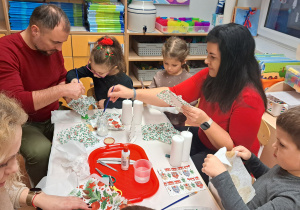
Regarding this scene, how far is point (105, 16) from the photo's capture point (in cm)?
295

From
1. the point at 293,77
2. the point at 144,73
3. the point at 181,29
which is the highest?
the point at 181,29

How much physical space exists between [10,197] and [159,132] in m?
0.87

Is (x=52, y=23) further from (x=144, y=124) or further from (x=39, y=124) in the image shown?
(x=144, y=124)

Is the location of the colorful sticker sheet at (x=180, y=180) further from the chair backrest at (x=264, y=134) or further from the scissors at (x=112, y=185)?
the chair backrest at (x=264, y=134)

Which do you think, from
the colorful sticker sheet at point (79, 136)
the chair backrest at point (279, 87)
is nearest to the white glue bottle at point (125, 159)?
the colorful sticker sheet at point (79, 136)

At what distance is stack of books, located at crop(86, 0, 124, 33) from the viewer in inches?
114

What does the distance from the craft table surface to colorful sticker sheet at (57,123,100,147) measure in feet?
0.10

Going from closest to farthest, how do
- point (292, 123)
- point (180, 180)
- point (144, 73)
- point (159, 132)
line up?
point (292, 123) → point (180, 180) → point (159, 132) → point (144, 73)

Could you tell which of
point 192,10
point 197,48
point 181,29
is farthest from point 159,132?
point 192,10

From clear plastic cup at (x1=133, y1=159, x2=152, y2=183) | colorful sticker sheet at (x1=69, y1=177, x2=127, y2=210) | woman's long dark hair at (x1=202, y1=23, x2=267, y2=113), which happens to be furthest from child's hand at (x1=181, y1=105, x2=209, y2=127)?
colorful sticker sheet at (x1=69, y1=177, x2=127, y2=210)

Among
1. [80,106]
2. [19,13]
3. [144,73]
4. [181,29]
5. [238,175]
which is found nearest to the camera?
[238,175]

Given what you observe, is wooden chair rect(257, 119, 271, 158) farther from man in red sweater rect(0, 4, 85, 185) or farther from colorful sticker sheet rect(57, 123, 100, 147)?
man in red sweater rect(0, 4, 85, 185)

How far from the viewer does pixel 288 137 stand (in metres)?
1.04

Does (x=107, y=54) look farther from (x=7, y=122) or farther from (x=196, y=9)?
(x=196, y=9)
